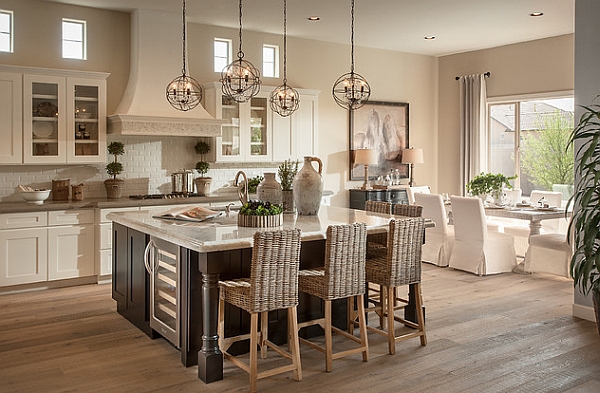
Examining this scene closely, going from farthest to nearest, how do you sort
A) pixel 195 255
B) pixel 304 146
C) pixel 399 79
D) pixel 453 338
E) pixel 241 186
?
pixel 399 79 < pixel 304 146 < pixel 241 186 < pixel 453 338 < pixel 195 255

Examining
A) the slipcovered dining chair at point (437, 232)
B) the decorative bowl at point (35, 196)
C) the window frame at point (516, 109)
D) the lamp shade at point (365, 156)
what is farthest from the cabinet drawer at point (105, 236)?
the window frame at point (516, 109)

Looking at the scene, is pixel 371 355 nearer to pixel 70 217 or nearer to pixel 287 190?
pixel 287 190

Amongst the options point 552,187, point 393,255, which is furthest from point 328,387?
point 552,187

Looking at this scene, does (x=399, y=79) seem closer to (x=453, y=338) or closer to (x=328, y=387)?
(x=453, y=338)

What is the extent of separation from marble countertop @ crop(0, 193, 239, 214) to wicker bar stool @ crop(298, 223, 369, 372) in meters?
3.08

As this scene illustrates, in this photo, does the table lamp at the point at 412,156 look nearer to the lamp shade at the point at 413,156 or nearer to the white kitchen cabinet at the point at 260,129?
the lamp shade at the point at 413,156

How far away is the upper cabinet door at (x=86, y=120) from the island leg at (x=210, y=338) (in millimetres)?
3457

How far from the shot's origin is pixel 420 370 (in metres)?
4.03

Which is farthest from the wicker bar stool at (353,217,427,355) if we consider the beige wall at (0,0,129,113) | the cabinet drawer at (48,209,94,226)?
the beige wall at (0,0,129,113)

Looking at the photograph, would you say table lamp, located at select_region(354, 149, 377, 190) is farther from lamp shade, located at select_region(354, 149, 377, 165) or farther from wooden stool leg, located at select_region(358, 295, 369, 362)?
wooden stool leg, located at select_region(358, 295, 369, 362)

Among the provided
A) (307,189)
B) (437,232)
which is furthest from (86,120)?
(437,232)

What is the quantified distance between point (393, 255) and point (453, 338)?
38.1 inches

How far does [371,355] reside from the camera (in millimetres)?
4328

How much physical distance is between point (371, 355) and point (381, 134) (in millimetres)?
5634
